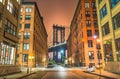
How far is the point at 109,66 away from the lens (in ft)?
92.6

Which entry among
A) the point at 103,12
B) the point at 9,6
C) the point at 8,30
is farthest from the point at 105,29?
the point at 9,6

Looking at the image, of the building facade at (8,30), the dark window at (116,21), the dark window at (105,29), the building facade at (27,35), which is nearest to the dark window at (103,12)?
the dark window at (105,29)

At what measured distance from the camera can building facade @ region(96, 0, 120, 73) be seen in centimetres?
2505

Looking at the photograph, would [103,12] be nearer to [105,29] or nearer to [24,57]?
[105,29]

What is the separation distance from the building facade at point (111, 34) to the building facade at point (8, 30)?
18177 mm

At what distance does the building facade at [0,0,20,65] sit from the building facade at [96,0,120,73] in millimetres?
18177

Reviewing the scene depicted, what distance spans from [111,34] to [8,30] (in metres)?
18.5

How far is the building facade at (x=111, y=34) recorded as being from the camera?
25.0m

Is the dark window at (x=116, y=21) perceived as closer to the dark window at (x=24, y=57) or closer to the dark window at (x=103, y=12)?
the dark window at (x=103, y=12)

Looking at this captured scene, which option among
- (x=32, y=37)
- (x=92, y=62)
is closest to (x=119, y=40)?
(x=92, y=62)

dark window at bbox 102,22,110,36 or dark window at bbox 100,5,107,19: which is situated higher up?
dark window at bbox 100,5,107,19

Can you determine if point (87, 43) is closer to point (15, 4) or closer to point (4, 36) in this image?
point (15, 4)

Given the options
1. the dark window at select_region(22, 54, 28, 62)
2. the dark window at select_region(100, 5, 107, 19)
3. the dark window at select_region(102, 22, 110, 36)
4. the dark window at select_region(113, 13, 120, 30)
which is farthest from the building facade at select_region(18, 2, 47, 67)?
the dark window at select_region(113, 13, 120, 30)

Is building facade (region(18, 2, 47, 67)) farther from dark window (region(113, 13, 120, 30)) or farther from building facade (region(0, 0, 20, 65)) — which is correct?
dark window (region(113, 13, 120, 30))
